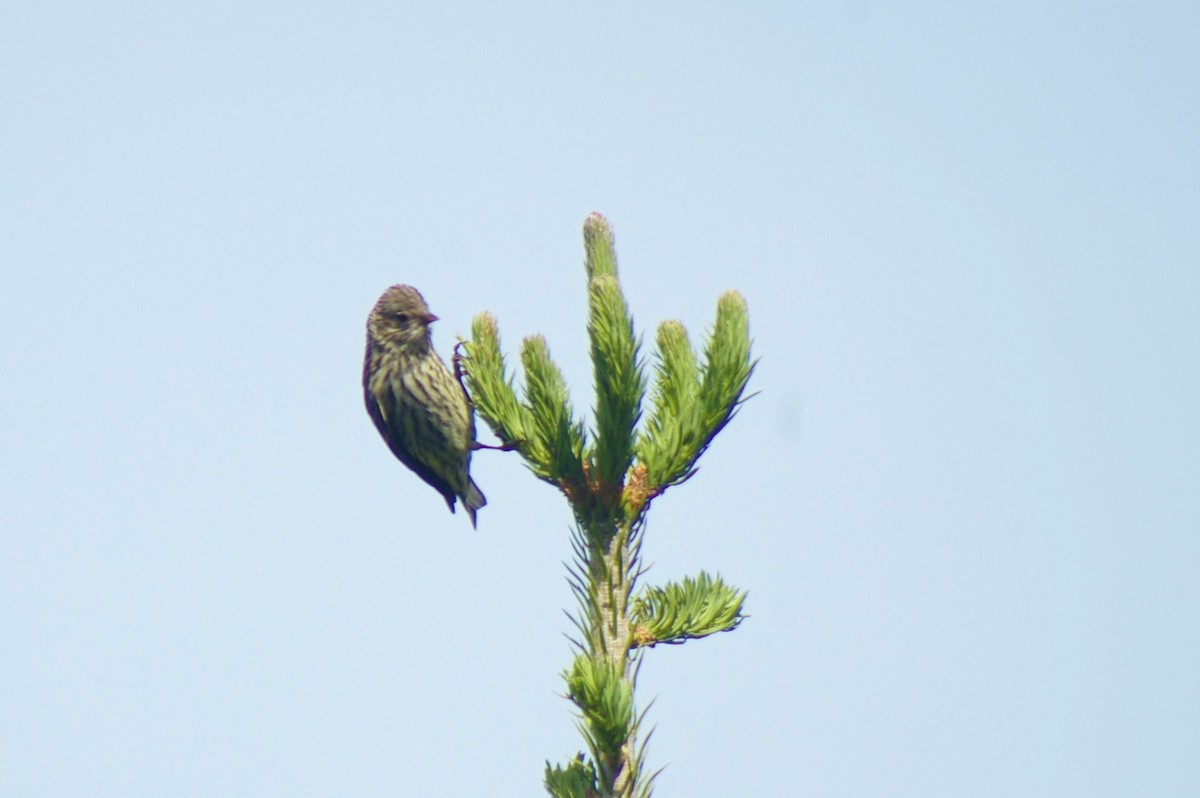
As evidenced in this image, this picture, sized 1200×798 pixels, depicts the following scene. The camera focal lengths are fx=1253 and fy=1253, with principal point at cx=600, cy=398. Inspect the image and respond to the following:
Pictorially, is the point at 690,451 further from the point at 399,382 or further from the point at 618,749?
the point at 399,382

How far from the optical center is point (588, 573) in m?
3.26

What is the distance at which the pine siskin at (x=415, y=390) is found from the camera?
6992mm

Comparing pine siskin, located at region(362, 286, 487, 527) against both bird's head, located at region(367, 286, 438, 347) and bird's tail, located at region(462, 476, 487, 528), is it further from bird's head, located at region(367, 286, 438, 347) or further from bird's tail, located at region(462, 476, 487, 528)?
bird's tail, located at region(462, 476, 487, 528)

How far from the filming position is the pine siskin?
6.99 m

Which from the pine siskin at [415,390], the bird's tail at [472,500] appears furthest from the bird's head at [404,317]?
the bird's tail at [472,500]

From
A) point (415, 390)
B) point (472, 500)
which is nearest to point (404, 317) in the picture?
point (415, 390)

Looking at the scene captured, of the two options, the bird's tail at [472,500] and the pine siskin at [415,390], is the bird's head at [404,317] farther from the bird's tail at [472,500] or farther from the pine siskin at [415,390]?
the bird's tail at [472,500]

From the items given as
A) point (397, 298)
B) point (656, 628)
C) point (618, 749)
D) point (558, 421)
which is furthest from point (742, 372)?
point (397, 298)

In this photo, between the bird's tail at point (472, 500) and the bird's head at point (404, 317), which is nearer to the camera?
the bird's head at point (404, 317)

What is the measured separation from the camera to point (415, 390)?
700 cm

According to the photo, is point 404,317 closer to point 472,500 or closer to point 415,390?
point 415,390

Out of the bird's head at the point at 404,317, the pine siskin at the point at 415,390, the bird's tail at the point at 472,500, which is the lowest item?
the bird's tail at the point at 472,500

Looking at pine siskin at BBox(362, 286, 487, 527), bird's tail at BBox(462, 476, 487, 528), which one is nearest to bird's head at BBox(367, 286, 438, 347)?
pine siskin at BBox(362, 286, 487, 527)

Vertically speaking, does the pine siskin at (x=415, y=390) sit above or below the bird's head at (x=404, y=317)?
below
